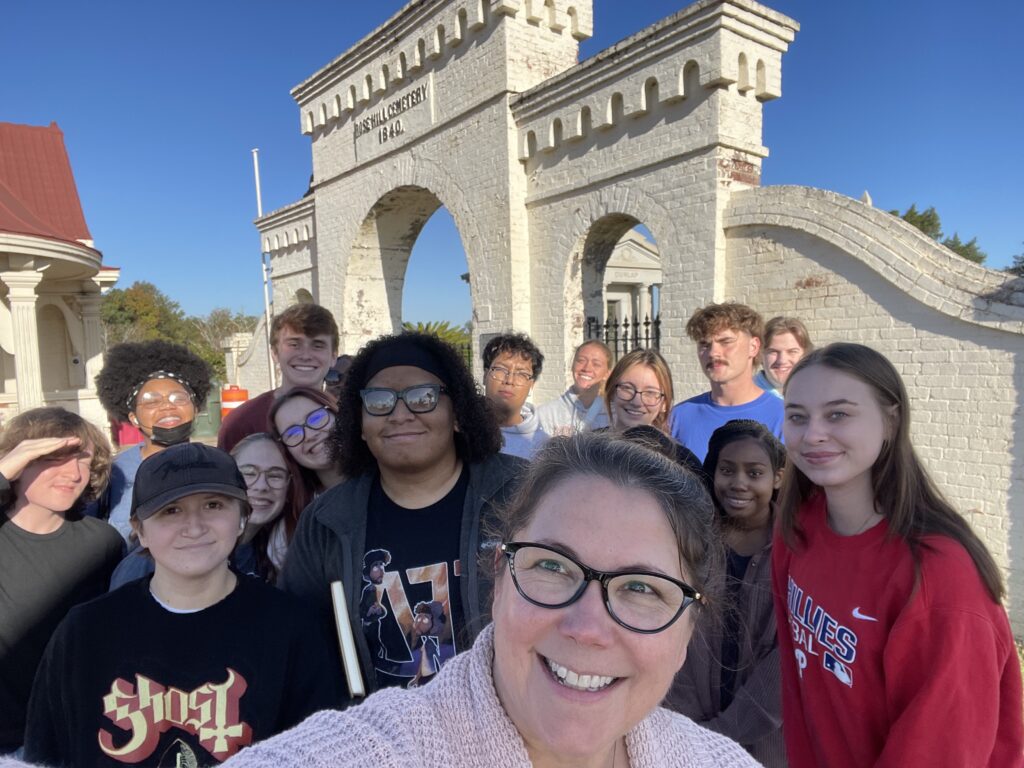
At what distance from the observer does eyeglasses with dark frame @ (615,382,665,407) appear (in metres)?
3.29

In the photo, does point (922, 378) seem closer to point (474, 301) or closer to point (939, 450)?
point (939, 450)

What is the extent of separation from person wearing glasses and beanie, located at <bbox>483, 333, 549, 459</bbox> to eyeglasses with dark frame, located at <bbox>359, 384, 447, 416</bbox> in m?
1.91

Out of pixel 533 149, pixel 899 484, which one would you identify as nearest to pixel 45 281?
pixel 533 149

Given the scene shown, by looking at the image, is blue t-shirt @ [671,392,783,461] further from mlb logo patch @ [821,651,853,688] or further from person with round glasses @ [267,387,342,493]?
person with round glasses @ [267,387,342,493]

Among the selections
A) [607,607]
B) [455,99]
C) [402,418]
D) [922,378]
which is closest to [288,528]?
[402,418]

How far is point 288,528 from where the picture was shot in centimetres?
249

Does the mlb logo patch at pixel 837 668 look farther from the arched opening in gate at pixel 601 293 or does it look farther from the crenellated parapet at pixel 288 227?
the crenellated parapet at pixel 288 227

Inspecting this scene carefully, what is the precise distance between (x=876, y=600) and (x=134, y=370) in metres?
3.45

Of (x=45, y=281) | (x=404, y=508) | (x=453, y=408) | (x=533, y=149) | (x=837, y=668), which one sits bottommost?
(x=837, y=668)

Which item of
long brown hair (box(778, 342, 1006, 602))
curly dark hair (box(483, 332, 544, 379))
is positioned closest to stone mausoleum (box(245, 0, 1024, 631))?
curly dark hair (box(483, 332, 544, 379))

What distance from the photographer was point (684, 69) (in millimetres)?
7488

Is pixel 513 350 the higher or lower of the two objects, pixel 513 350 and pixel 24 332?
the lower

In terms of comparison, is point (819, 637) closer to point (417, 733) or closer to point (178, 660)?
point (417, 733)

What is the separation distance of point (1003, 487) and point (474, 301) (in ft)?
26.4
